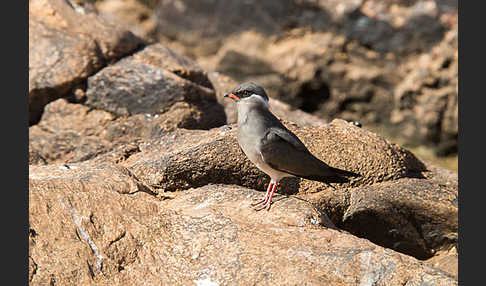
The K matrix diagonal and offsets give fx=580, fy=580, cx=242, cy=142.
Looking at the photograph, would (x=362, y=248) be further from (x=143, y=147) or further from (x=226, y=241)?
(x=143, y=147)

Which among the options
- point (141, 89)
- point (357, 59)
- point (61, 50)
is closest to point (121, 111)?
point (141, 89)

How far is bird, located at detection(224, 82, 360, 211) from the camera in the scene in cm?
558

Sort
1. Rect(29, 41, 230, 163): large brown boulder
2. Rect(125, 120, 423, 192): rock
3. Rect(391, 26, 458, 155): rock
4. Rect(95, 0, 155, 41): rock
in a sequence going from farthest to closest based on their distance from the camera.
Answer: Rect(95, 0, 155, 41): rock
Rect(391, 26, 458, 155): rock
Rect(29, 41, 230, 163): large brown boulder
Rect(125, 120, 423, 192): rock

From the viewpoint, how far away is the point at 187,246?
5047 mm

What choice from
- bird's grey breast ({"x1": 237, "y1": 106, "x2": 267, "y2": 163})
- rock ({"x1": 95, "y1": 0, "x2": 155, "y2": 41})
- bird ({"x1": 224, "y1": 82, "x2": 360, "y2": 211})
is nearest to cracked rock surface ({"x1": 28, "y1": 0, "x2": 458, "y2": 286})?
bird ({"x1": 224, "y1": 82, "x2": 360, "y2": 211})

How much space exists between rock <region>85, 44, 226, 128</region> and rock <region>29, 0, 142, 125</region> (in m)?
0.24

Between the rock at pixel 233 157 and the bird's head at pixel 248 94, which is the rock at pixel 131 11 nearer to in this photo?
the rock at pixel 233 157

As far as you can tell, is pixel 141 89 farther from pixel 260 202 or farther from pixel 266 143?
pixel 260 202

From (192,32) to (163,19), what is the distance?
83cm

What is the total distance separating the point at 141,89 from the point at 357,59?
6.20 m

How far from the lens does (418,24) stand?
12.7 metres

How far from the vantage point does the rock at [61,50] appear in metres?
8.48

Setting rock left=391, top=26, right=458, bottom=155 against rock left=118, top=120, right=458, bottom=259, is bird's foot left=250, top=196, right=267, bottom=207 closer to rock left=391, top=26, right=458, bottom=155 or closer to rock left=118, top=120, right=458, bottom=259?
rock left=118, top=120, right=458, bottom=259

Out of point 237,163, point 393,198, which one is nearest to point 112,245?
point 237,163
